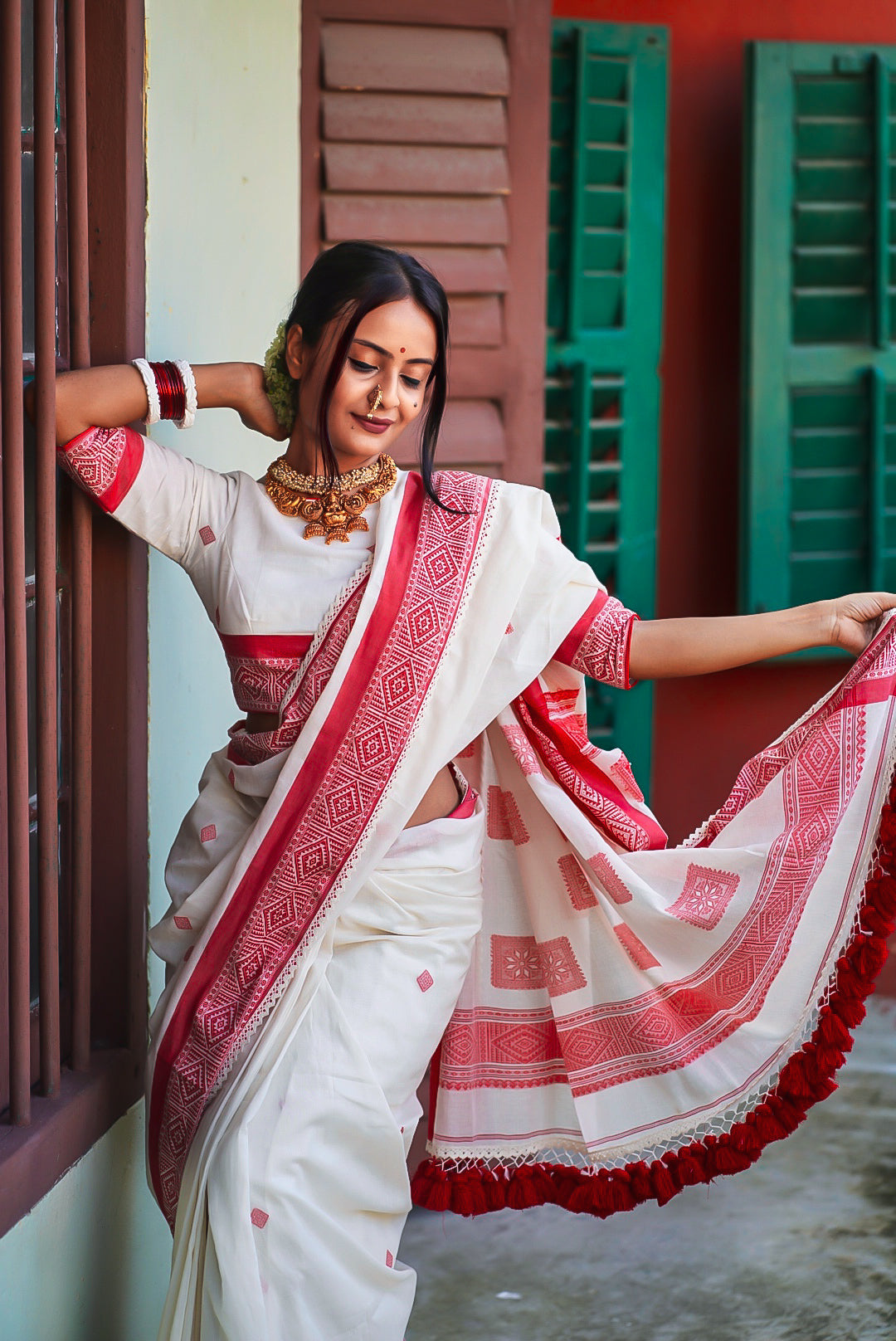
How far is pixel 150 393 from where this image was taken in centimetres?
198

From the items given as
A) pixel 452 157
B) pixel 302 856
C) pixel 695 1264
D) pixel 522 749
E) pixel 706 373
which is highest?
pixel 452 157

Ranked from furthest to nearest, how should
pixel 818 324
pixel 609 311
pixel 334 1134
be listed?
1. pixel 818 324
2. pixel 609 311
3. pixel 334 1134

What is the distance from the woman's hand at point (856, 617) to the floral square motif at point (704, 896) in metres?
0.39

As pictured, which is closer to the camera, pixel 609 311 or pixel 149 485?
pixel 149 485

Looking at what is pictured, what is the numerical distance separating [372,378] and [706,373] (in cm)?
247

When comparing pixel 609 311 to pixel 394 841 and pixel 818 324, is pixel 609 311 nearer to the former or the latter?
pixel 818 324

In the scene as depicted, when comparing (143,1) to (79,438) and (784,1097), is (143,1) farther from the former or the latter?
(784,1097)

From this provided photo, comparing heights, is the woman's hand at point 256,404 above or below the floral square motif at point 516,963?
above

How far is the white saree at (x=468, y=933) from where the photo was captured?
185cm

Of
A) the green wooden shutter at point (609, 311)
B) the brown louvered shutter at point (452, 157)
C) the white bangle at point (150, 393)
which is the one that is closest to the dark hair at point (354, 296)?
the white bangle at point (150, 393)

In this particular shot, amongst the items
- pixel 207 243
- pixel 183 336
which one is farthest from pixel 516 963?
pixel 207 243

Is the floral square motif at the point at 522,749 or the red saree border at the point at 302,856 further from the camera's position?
the floral square motif at the point at 522,749

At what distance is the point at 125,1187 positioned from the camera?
2252 mm

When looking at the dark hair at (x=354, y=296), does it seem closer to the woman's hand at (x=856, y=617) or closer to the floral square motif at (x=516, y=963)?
the woman's hand at (x=856, y=617)
